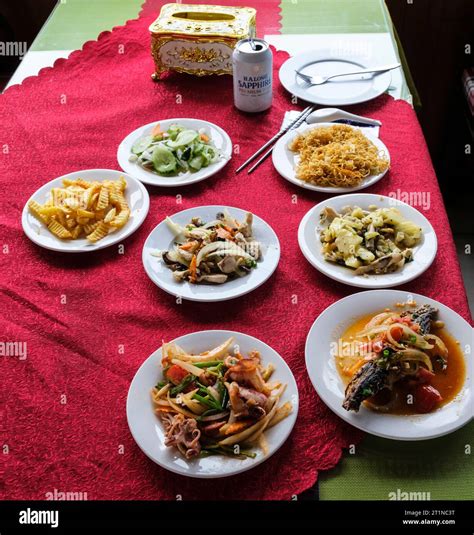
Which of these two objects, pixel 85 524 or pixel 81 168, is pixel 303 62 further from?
pixel 85 524

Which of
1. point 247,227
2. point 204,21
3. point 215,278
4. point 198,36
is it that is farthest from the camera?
point 204,21

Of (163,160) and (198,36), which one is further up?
(198,36)

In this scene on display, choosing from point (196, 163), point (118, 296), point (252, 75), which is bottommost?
point (118, 296)

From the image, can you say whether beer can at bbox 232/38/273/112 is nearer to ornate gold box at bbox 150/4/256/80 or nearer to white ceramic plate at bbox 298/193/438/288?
ornate gold box at bbox 150/4/256/80

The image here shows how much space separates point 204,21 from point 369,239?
1.35 metres

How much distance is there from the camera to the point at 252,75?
209cm

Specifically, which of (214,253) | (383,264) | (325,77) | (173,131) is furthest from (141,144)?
(383,264)

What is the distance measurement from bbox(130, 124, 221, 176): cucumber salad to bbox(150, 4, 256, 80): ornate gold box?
1.62 ft

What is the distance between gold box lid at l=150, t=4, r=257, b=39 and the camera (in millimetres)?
2277

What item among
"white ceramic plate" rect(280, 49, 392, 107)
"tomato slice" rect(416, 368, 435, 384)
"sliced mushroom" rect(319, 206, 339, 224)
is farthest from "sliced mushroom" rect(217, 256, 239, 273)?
"white ceramic plate" rect(280, 49, 392, 107)

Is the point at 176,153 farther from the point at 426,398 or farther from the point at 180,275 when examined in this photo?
the point at 426,398

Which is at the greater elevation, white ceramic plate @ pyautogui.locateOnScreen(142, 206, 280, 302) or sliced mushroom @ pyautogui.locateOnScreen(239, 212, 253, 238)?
sliced mushroom @ pyautogui.locateOnScreen(239, 212, 253, 238)

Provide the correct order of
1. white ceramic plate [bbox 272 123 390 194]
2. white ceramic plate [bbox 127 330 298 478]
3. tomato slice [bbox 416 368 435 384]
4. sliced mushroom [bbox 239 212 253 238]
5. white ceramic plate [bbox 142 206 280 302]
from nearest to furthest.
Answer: white ceramic plate [bbox 127 330 298 478], tomato slice [bbox 416 368 435 384], white ceramic plate [bbox 142 206 280 302], sliced mushroom [bbox 239 212 253 238], white ceramic plate [bbox 272 123 390 194]

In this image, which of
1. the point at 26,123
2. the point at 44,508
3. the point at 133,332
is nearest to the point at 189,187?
the point at 133,332
